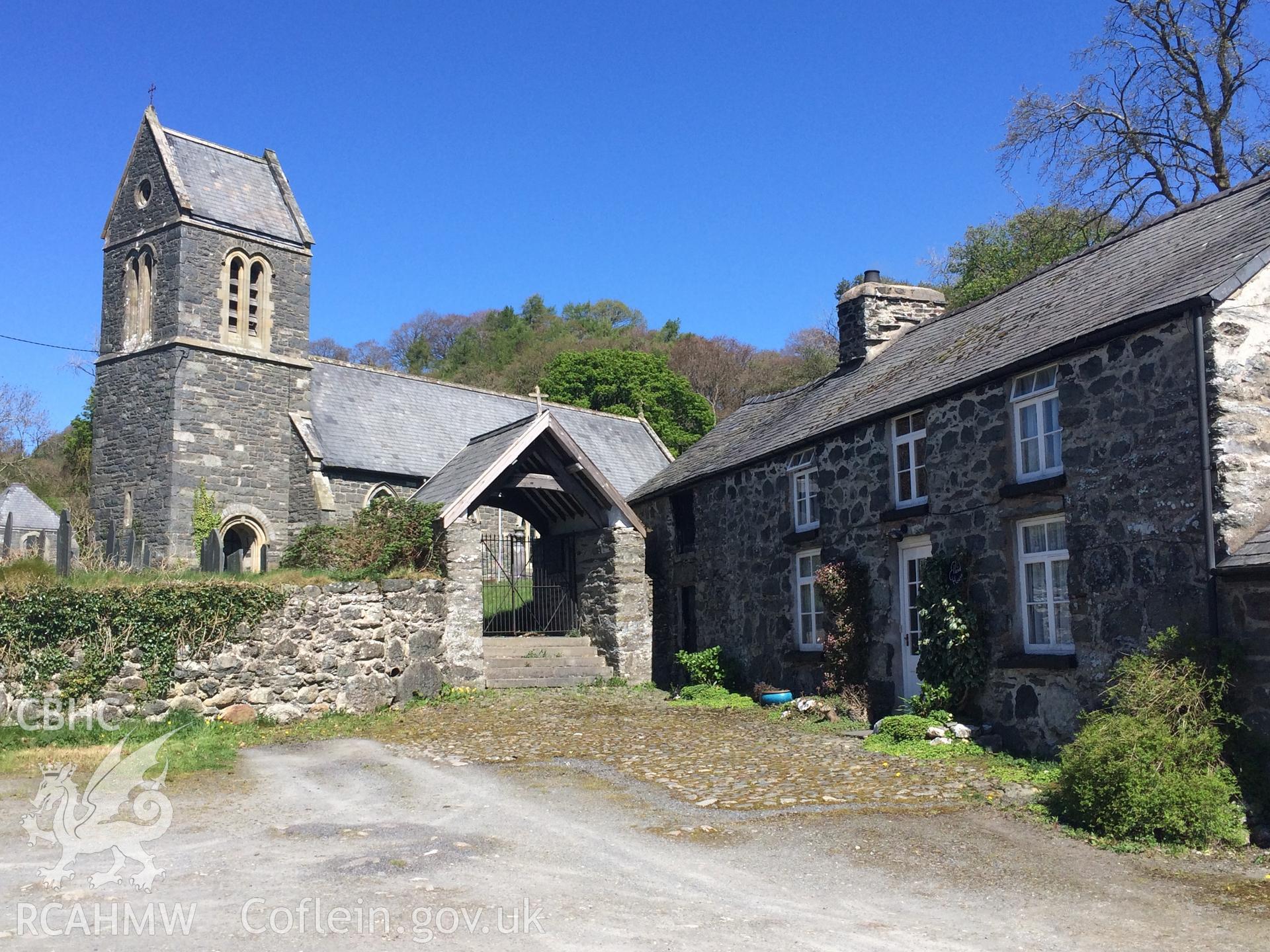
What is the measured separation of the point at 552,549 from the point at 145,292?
14.8 metres

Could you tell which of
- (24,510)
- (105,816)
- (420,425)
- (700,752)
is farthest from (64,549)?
(24,510)

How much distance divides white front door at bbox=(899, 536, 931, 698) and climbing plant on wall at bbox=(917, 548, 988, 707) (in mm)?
684

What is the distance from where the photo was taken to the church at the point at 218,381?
1066 inches

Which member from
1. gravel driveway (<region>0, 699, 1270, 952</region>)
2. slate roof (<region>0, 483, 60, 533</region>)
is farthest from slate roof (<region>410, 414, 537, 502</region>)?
slate roof (<region>0, 483, 60, 533</region>)

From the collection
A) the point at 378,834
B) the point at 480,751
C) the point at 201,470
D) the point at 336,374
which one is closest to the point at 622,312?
the point at 336,374

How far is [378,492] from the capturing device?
28.9 metres

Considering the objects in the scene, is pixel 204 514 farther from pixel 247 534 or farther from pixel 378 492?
pixel 378 492

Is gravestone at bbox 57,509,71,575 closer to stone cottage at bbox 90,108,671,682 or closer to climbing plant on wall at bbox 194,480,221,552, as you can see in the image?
stone cottage at bbox 90,108,671,682

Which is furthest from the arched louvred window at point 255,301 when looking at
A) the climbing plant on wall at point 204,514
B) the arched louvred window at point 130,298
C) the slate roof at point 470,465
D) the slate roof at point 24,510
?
the slate roof at point 470,465

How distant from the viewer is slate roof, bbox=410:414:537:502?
60.2ft

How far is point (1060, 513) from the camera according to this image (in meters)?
11.1

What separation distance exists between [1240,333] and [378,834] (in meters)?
8.84

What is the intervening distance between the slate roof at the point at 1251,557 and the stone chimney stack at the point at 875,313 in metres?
9.72

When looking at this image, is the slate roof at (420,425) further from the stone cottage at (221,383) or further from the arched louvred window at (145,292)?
the arched louvred window at (145,292)
